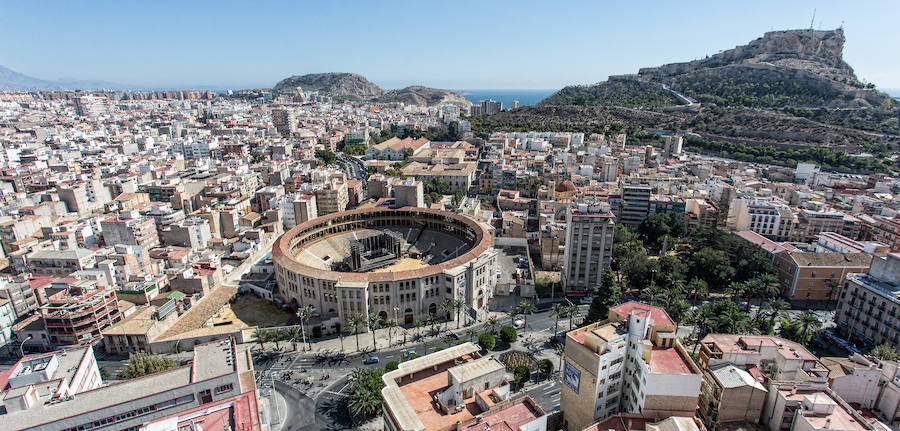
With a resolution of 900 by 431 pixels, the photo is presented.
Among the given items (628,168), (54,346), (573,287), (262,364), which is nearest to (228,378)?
(262,364)

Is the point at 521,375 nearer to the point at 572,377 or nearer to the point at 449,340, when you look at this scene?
the point at 449,340

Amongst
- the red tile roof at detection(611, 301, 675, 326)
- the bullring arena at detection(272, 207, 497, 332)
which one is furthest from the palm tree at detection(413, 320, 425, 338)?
the red tile roof at detection(611, 301, 675, 326)

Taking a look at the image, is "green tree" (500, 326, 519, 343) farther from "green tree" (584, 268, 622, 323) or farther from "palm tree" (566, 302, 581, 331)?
"green tree" (584, 268, 622, 323)

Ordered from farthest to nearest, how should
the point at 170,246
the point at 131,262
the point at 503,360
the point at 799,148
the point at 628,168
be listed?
the point at 799,148
the point at 628,168
the point at 170,246
the point at 131,262
the point at 503,360

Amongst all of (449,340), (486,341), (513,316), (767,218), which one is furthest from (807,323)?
(449,340)

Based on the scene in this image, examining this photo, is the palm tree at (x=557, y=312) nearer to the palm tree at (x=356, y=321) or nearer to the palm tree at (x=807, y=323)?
the palm tree at (x=356, y=321)

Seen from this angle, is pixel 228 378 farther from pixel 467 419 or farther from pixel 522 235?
pixel 522 235
